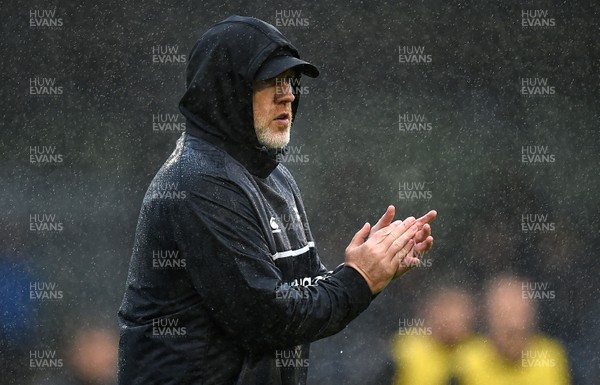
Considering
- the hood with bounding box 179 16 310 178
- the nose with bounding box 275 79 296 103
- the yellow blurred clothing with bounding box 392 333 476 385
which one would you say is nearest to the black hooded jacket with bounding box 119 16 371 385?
the hood with bounding box 179 16 310 178

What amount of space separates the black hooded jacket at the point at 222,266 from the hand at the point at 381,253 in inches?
1.6

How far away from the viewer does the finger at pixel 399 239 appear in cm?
307

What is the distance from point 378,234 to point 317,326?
38 centimetres

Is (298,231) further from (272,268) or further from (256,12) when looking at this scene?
(256,12)

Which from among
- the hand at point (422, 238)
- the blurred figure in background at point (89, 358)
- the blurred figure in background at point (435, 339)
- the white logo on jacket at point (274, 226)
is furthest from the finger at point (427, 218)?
the blurred figure in background at point (89, 358)

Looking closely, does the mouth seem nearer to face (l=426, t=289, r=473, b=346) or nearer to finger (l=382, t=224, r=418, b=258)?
finger (l=382, t=224, r=418, b=258)

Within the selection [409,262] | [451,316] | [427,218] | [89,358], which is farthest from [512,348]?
[409,262]

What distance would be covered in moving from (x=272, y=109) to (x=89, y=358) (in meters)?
3.72

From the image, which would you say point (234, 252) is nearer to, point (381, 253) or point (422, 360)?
point (381, 253)

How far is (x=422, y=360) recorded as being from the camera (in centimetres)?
635

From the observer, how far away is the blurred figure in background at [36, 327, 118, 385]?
6359mm

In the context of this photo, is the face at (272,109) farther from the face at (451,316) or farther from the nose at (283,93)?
the face at (451,316)

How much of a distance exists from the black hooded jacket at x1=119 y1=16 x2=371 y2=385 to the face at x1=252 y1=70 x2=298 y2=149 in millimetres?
35

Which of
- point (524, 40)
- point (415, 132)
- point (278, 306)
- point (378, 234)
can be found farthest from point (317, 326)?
point (524, 40)
